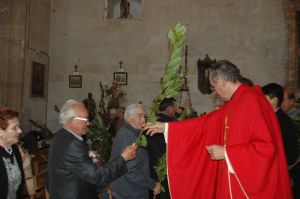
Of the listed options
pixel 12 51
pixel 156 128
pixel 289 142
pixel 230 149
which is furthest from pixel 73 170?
pixel 12 51

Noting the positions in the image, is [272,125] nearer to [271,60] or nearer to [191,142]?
[191,142]

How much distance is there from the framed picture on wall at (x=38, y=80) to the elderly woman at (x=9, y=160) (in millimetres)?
8832

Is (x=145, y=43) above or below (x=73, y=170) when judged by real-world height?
above

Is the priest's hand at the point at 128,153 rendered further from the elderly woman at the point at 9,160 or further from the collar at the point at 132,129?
the elderly woman at the point at 9,160

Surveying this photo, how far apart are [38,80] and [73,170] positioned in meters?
9.60

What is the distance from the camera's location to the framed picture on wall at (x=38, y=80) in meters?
11.6

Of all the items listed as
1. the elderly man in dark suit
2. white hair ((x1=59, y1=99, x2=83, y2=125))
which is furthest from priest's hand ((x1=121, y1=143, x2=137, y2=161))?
white hair ((x1=59, y1=99, x2=83, y2=125))

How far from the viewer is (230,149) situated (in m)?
2.85

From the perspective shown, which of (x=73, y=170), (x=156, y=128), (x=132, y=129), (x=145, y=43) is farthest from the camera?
(x=145, y=43)

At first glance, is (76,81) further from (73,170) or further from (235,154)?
(235,154)

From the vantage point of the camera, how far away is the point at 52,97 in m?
12.6

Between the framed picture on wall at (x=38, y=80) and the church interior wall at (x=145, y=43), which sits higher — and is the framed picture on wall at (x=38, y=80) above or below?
below

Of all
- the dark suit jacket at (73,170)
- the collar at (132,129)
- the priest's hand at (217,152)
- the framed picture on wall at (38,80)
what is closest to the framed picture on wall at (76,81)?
the framed picture on wall at (38,80)

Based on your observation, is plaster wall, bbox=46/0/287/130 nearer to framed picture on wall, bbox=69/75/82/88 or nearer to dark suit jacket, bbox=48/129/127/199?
framed picture on wall, bbox=69/75/82/88
